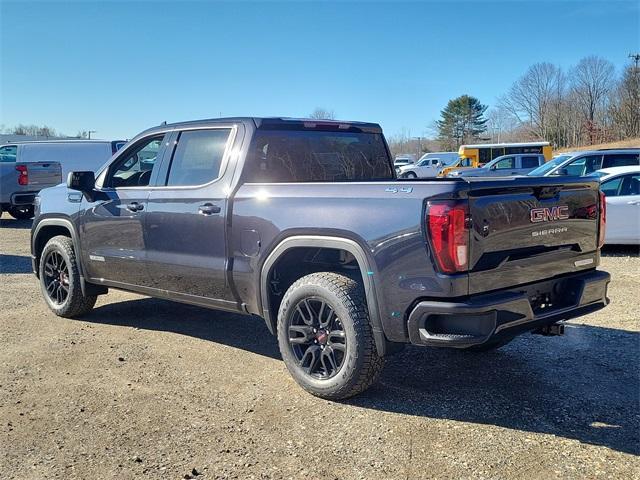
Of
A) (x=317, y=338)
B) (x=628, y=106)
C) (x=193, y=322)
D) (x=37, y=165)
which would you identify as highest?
(x=628, y=106)

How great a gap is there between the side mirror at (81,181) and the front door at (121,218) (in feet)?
0.28

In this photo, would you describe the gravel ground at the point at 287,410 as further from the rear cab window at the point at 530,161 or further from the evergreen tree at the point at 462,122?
the evergreen tree at the point at 462,122

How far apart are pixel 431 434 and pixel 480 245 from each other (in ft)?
3.77

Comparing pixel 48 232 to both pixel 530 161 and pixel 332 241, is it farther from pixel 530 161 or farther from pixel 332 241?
pixel 530 161

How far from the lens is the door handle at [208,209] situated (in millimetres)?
4676

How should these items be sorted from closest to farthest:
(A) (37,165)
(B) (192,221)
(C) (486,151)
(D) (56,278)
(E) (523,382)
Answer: (E) (523,382)
(B) (192,221)
(D) (56,278)
(A) (37,165)
(C) (486,151)

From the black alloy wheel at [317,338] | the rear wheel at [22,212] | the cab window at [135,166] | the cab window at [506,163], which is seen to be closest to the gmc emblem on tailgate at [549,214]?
the black alloy wheel at [317,338]

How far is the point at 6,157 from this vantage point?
1830 centimetres

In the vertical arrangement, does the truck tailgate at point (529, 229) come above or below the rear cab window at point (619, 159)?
below

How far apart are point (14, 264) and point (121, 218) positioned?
5.52 metres

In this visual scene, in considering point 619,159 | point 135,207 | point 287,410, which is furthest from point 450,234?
point 619,159

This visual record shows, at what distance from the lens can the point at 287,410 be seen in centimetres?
402

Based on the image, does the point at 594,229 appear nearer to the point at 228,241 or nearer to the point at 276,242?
the point at 276,242

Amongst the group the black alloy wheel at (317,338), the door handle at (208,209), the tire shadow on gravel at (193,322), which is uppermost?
the door handle at (208,209)
